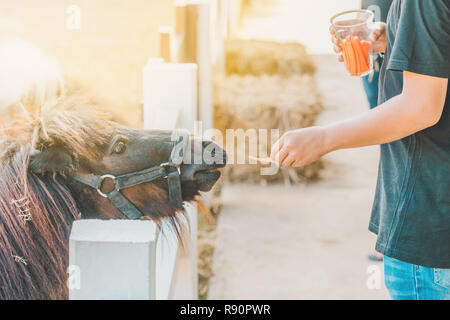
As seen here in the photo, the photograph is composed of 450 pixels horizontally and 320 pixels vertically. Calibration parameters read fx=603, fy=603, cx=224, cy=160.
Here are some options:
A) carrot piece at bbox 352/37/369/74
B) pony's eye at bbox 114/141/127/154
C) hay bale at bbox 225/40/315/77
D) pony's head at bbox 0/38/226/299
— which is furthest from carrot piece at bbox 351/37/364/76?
hay bale at bbox 225/40/315/77

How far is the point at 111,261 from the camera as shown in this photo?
150 centimetres

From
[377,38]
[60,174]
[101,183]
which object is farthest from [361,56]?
[60,174]

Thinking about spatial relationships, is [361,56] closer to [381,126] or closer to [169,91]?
[381,126]

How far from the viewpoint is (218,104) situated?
555 cm

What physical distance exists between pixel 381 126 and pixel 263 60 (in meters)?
5.56

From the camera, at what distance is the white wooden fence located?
59.0 inches

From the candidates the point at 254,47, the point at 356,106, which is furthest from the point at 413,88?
the point at 356,106

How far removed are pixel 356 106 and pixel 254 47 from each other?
1.84 m

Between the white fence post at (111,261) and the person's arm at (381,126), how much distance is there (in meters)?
0.47

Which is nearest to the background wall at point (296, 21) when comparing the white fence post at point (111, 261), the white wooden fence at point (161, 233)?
the white wooden fence at point (161, 233)

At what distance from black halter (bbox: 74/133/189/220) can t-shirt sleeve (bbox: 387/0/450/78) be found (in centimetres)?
85

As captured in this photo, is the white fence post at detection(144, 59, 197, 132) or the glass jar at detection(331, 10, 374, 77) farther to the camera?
the white fence post at detection(144, 59, 197, 132)

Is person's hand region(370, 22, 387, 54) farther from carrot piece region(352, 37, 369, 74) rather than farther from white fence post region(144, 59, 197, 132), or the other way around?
white fence post region(144, 59, 197, 132)
